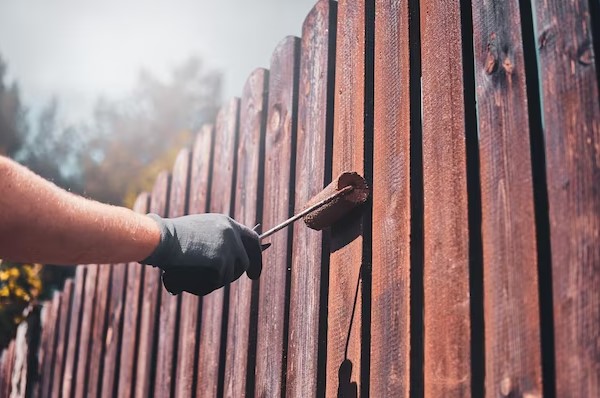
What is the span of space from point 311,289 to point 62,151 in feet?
116

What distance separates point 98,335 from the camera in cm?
454

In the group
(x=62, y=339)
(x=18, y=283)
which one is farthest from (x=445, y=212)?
(x=18, y=283)

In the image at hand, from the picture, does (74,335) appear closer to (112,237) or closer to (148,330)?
(148,330)

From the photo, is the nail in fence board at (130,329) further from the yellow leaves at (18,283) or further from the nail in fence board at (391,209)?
the yellow leaves at (18,283)

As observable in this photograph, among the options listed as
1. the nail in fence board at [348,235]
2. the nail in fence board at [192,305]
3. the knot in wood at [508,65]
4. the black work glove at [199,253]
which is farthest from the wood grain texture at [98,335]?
the knot in wood at [508,65]

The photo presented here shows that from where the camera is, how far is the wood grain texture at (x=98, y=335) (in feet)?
14.5

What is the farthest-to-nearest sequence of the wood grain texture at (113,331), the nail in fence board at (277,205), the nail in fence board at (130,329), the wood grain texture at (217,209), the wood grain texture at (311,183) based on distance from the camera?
the wood grain texture at (113,331)
the nail in fence board at (130,329)
the wood grain texture at (217,209)
the nail in fence board at (277,205)
the wood grain texture at (311,183)

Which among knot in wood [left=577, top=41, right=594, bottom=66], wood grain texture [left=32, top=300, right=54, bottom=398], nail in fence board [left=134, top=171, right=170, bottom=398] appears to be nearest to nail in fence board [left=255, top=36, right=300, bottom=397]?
nail in fence board [left=134, top=171, right=170, bottom=398]

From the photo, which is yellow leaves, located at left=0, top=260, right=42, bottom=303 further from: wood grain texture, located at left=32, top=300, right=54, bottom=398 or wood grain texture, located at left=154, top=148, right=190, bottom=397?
wood grain texture, located at left=154, top=148, right=190, bottom=397

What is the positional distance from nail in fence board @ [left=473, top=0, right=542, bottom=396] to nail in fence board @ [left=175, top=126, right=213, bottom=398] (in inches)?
74.6

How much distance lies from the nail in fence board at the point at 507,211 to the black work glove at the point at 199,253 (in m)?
0.95

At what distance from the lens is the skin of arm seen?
1812mm

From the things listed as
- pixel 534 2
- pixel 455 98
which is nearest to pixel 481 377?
pixel 455 98

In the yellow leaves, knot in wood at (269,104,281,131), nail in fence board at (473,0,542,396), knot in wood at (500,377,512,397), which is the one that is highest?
the yellow leaves
